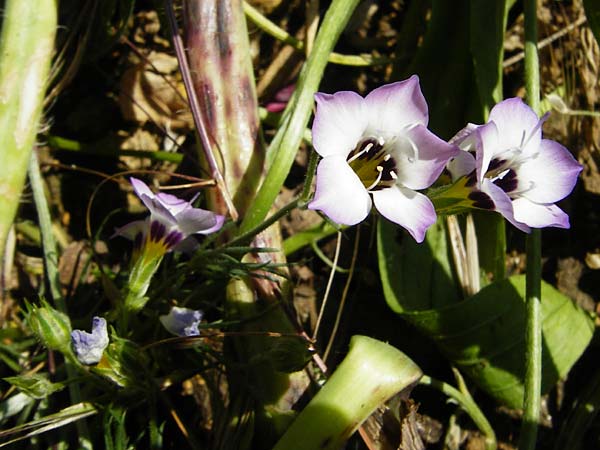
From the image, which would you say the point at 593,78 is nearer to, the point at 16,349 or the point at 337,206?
the point at 337,206

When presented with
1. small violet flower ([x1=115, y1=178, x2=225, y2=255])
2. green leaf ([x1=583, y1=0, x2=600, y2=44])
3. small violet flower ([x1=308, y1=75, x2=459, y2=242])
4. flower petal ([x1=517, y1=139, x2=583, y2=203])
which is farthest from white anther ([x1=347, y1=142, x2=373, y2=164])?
green leaf ([x1=583, y1=0, x2=600, y2=44])

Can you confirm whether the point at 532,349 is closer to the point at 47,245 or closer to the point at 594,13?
the point at 594,13

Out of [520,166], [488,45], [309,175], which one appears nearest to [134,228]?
[309,175]

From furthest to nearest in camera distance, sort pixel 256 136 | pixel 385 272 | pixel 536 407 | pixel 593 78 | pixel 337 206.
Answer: pixel 593 78 < pixel 385 272 < pixel 256 136 < pixel 536 407 < pixel 337 206

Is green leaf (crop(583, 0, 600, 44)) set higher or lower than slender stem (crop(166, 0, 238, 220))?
higher

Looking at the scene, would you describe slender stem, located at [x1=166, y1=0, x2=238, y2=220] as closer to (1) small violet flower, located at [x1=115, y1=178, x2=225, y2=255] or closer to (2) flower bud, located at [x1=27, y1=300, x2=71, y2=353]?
(1) small violet flower, located at [x1=115, y1=178, x2=225, y2=255]

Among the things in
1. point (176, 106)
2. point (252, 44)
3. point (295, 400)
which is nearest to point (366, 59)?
point (252, 44)
